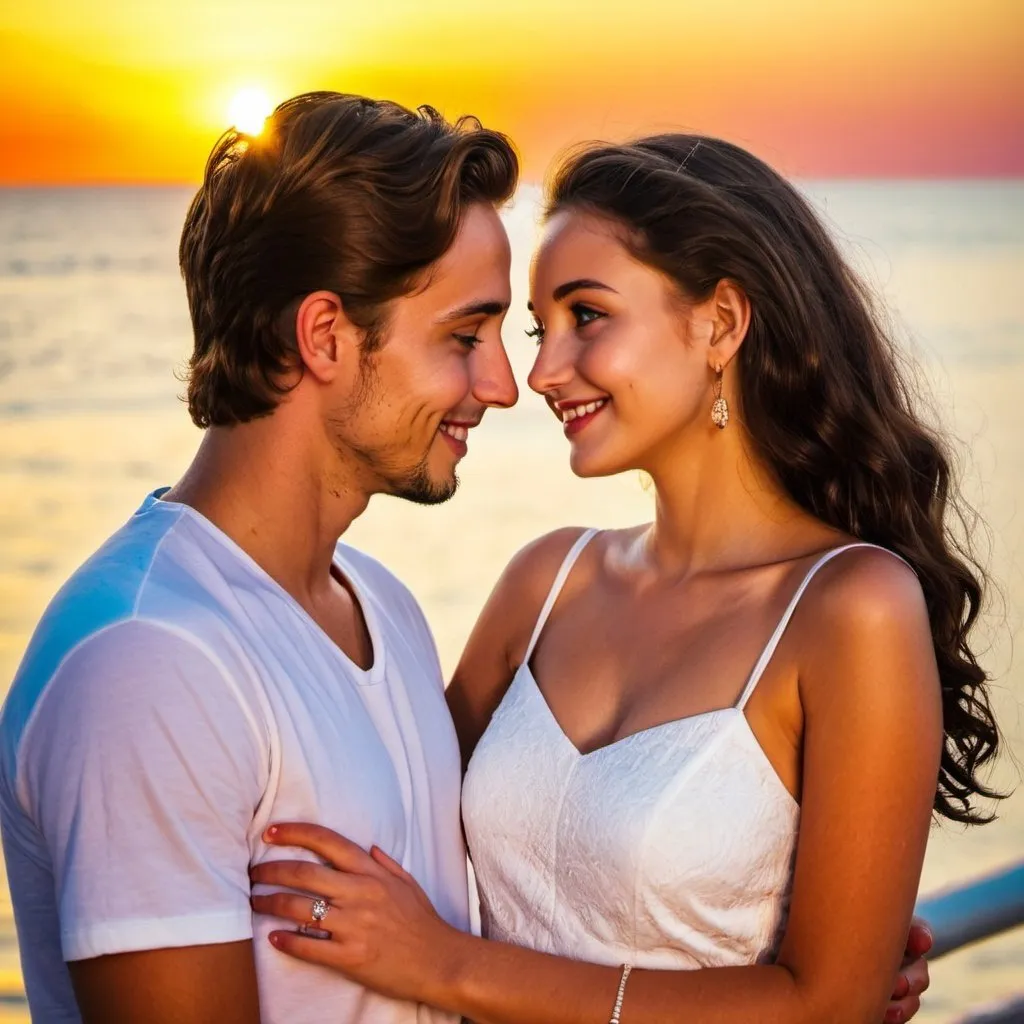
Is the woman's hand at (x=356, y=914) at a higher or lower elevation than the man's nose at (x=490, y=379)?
lower

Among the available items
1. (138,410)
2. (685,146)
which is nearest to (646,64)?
(138,410)

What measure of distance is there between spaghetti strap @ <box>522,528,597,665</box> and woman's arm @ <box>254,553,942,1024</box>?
0.77m

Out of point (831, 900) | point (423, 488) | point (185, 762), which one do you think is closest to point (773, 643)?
point (831, 900)

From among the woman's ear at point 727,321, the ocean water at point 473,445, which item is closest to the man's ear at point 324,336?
the ocean water at point 473,445

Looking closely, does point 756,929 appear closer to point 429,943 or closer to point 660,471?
point 429,943

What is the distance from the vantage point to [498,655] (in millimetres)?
3385

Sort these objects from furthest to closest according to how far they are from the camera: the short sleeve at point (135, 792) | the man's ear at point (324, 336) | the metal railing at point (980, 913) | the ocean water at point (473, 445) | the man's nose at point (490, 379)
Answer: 1. the ocean water at point (473, 445)
2. the man's nose at point (490, 379)
3. the man's ear at point (324, 336)
4. the metal railing at point (980, 913)
5. the short sleeve at point (135, 792)

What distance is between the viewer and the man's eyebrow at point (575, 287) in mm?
3043

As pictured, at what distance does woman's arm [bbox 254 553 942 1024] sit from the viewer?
2.58 m

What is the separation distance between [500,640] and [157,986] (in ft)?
4.38

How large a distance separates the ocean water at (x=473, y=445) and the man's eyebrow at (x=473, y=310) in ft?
1.16

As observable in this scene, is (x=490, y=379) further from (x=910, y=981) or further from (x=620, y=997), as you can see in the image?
(x=910, y=981)

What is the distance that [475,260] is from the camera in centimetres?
286

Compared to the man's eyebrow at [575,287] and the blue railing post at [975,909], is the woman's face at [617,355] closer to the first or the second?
the man's eyebrow at [575,287]
